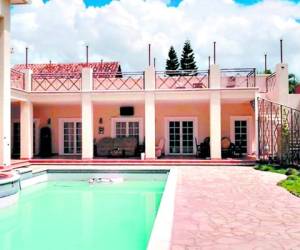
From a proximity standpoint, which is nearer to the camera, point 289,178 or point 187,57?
point 289,178

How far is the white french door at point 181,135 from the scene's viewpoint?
17.7m

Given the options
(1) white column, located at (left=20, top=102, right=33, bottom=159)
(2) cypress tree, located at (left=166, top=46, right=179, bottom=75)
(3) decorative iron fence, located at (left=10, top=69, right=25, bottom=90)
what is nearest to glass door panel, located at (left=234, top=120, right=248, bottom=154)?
(1) white column, located at (left=20, top=102, right=33, bottom=159)

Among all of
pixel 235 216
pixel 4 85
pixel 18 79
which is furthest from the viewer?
pixel 18 79

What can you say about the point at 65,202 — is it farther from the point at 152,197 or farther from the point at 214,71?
the point at 214,71

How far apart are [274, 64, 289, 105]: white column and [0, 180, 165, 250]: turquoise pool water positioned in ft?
24.9

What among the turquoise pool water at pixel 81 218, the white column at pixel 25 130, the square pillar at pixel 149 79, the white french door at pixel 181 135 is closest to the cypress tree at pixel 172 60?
the white french door at pixel 181 135

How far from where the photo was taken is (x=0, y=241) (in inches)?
248

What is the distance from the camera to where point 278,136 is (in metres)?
13.6

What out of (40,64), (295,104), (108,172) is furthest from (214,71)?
(40,64)

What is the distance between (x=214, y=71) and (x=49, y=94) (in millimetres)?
7223

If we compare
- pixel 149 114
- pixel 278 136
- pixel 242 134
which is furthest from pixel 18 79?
pixel 278 136

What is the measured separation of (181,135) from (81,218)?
10608 mm

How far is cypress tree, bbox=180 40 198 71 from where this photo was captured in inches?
1588

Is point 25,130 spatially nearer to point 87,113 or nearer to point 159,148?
point 87,113
